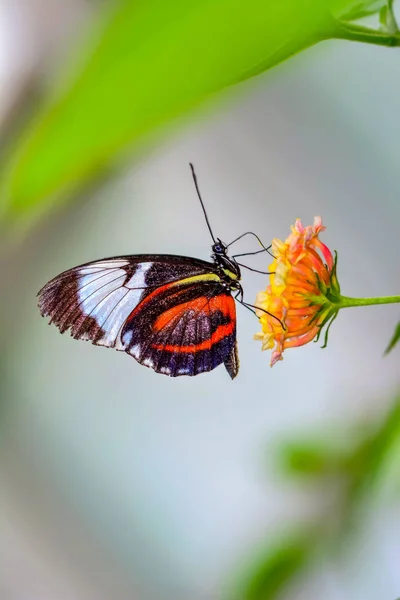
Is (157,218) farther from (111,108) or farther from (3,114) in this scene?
(111,108)

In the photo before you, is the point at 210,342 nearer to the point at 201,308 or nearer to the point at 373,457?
the point at 201,308

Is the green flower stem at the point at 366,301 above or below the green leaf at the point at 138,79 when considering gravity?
below

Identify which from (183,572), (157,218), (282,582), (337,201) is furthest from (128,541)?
(282,582)

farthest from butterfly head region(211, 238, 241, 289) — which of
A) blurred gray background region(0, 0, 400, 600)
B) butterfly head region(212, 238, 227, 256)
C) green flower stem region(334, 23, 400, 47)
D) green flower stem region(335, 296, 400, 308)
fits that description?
blurred gray background region(0, 0, 400, 600)

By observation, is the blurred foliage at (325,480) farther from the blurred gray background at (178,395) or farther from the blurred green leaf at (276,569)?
the blurred gray background at (178,395)

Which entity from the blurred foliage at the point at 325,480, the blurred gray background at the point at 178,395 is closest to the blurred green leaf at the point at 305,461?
the blurred foliage at the point at 325,480

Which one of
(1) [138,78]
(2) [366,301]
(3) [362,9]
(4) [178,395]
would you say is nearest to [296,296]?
(2) [366,301]
